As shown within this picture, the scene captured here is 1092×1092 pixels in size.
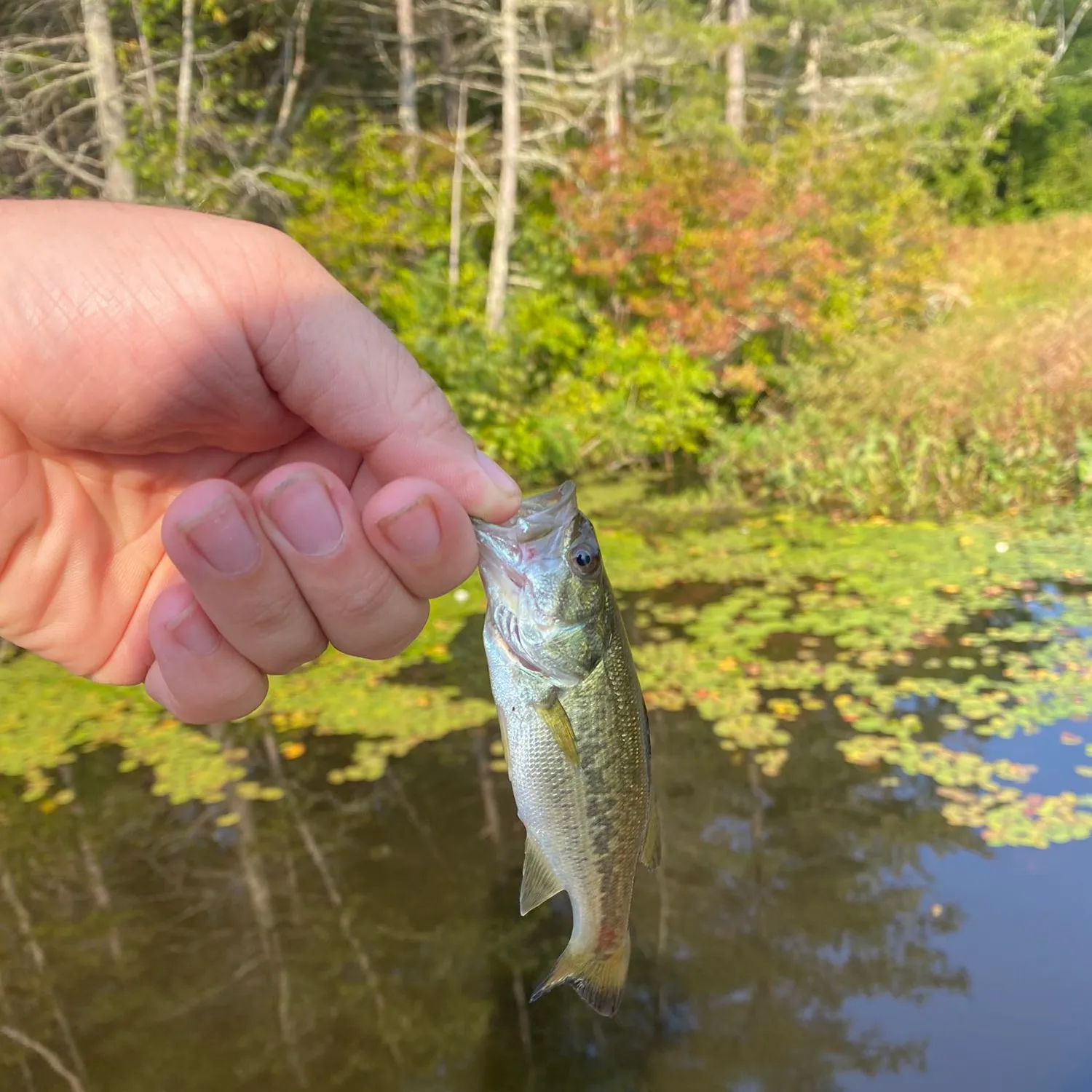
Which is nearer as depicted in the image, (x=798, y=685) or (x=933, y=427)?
(x=798, y=685)

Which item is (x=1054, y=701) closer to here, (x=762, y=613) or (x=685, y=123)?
(x=762, y=613)

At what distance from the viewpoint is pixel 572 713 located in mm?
1684

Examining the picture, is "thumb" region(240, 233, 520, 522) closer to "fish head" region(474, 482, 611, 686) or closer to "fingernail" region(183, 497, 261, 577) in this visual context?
"fish head" region(474, 482, 611, 686)

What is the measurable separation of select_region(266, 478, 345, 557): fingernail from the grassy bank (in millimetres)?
7392

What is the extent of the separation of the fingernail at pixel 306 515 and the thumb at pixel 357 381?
22cm

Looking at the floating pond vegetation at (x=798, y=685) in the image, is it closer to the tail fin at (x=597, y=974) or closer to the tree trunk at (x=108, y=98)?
the tail fin at (x=597, y=974)

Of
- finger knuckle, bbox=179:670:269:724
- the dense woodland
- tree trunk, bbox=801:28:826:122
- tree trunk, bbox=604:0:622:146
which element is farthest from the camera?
tree trunk, bbox=801:28:826:122

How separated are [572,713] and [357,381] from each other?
817mm

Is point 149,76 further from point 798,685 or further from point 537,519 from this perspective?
point 537,519

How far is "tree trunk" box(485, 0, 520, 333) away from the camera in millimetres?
9836

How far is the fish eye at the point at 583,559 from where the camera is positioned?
Result: 164 cm

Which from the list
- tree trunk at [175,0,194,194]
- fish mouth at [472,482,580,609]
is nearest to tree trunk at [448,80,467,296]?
tree trunk at [175,0,194,194]

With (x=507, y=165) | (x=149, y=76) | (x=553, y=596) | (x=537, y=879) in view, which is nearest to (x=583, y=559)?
(x=553, y=596)

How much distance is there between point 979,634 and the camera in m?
5.58
